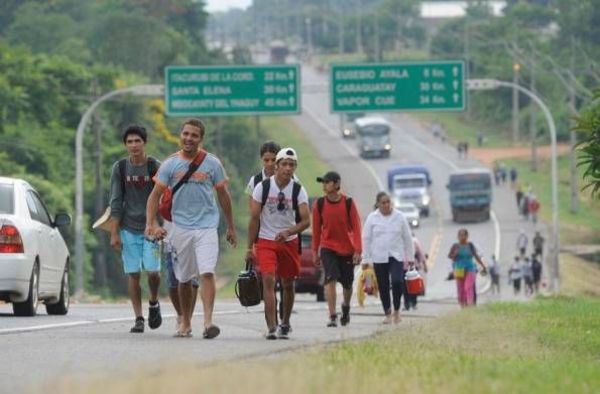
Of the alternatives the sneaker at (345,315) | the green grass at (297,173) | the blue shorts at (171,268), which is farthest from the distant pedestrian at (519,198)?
the blue shorts at (171,268)

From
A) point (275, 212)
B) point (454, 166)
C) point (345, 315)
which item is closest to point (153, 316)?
point (275, 212)

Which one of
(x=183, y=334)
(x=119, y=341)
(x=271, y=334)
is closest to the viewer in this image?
(x=119, y=341)

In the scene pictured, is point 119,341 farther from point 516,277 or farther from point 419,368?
point 516,277

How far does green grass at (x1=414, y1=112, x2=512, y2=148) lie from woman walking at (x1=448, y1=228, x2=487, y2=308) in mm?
106382

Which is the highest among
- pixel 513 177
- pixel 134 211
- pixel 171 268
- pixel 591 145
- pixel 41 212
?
pixel 591 145

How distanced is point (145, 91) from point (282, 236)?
31566 millimetres

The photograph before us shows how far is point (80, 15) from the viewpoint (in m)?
136

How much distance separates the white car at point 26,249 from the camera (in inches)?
867

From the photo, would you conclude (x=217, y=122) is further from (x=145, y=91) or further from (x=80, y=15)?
(x=145, y=91)

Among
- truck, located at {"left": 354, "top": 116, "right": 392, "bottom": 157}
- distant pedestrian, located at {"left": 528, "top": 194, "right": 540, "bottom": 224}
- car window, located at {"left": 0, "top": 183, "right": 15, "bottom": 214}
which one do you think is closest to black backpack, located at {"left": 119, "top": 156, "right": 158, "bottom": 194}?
car window, located at {"left": 0, "top": 183, "right": 15, "bottom": 214}

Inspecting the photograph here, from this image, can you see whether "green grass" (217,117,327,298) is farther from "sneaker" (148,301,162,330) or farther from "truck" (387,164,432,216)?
"sneaker" (148,301,162,330)

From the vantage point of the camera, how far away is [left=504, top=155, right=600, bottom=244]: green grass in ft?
287

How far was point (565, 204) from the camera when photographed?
328ft

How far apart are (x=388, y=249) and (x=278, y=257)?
5.69m
